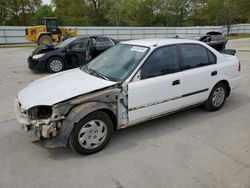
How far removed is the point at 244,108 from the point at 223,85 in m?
0.77

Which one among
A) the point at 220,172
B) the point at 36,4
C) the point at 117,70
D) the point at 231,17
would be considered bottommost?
the point at 220,172

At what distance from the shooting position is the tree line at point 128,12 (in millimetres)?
45250

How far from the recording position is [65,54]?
934cm

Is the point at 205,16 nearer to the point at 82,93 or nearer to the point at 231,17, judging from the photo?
the point at 231,17

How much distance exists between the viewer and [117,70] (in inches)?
149

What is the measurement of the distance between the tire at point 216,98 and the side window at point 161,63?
118cm

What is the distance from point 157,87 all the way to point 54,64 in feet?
21.3

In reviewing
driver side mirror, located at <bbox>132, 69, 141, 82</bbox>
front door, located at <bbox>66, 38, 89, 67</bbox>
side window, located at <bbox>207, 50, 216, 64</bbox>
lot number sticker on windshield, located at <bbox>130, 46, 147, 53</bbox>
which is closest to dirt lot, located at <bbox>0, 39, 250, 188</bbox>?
driver side mirror, located at <bbox>132, 69, 141, 82</bbox>

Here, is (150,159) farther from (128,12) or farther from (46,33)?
(128,12)

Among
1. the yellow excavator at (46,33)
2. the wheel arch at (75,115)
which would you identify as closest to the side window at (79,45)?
the wheel arch at (75,115)

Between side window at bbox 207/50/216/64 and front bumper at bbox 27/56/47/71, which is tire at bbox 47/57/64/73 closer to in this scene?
front bumper at bbox 27/56/47/71

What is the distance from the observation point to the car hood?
3.18 metres

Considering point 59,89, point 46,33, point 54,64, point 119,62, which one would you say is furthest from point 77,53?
point 46,33

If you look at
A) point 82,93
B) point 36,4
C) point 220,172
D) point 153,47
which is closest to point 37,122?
point 82,93
